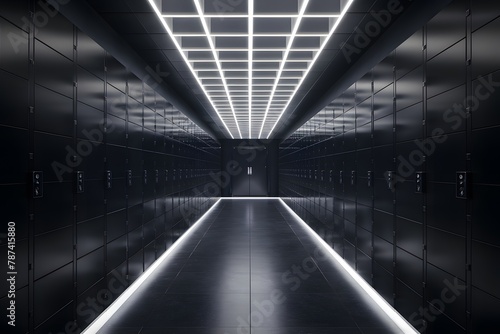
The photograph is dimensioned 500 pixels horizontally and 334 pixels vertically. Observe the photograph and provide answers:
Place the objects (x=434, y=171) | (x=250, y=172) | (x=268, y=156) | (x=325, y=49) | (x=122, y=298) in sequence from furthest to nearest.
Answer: (x=250, y=172) < (x=268, y=156) < (x=325, y=49) < (x=122, y=298) < (x=434, y=171)

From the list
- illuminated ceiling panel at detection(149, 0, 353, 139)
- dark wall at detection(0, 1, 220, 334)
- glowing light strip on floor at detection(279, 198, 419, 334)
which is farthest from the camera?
illuminated ceiling panel at detection(149, 0, 353, 139)

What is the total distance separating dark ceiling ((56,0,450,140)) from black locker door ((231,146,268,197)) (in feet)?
46.4

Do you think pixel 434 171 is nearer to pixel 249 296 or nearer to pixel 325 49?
pixel 249 296

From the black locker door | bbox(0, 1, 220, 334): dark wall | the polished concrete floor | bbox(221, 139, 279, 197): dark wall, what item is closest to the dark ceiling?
bbox(0, 1, 220, 334): dark wall

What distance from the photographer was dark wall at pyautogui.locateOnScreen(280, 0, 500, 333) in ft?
9.09

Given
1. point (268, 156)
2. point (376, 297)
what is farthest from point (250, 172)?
point (376, 297)

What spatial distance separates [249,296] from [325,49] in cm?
403

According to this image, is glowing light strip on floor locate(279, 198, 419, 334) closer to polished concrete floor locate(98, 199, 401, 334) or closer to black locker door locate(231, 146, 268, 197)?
polished concrete floor locate(98, 199, 401, 334)

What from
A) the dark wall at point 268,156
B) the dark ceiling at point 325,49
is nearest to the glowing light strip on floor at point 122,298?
the dark ceiling at point 325,49

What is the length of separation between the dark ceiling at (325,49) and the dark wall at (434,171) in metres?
0.48

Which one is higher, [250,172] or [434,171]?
[434,171]

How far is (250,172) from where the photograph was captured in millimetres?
23266

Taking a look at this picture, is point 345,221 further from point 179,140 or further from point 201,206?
point 201,206

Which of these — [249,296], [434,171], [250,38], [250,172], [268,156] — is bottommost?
[249,296]
